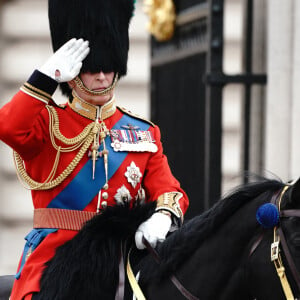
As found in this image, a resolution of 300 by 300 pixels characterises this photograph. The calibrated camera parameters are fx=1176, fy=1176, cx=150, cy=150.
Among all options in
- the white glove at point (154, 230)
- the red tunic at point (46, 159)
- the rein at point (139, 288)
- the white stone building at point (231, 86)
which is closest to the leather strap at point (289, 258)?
the rein at point (139, 288)

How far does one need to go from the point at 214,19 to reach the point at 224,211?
337cm

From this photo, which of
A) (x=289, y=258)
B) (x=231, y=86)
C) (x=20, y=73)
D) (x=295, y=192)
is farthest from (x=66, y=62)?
(x=20, y=73)

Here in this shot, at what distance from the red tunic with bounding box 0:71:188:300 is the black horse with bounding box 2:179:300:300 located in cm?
13

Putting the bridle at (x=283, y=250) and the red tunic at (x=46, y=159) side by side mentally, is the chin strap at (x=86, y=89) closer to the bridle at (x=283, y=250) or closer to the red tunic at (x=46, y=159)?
the red tunic at (x=46, y=159)

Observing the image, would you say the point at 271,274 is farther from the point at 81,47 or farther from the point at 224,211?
the point at 81,47

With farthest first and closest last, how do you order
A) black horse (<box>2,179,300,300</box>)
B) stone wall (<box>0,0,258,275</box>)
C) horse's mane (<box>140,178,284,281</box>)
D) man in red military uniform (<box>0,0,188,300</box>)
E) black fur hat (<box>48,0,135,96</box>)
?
1. stone wall (<box>0,0,258,275</box>)
2. black fur hat (<box>48,0,135,96</box>)
3. man in red military uniform (<box>0,0,188,300</box>)
4. horse's mane (<box>140,178,284,281</box>)
5. black horse (<box>2,179,300,300</box>)

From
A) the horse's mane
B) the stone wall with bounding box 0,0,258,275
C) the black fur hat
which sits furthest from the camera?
the stone wall with bounding box 0,0,258,275

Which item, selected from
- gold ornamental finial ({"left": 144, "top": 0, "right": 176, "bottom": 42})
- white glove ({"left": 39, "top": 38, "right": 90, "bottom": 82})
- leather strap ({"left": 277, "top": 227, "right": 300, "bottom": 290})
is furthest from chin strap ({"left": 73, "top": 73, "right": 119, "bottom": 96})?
gold ornamental finial ({"left": 144, "top": 0, "right": 176, "bottom": 42})

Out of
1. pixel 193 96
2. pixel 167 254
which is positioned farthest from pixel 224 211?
pixel 193 96

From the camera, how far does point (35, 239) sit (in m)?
4.21

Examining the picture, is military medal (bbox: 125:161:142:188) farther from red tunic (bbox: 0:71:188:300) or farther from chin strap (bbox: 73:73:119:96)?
chin strap (bbox: 73:73:119:96)

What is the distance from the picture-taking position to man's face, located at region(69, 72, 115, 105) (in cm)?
421

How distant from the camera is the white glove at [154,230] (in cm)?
393

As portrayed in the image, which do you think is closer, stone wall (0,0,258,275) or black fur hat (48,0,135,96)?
black fur hat (48,0,135,96)
